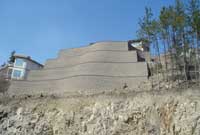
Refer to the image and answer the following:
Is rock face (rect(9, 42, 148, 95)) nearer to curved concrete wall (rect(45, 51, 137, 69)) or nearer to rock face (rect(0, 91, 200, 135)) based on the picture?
curved concrete wall (rect(45, 51, 137, 69))

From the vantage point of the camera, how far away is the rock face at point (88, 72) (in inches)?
618

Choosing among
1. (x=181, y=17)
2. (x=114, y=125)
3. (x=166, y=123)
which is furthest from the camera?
(x=181, y=17)

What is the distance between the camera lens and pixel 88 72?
16.6 metres

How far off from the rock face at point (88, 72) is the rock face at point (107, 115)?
2463 mm

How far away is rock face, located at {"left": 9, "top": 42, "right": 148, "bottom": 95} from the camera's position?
1570 cm

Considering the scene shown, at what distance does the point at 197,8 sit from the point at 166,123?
7.12 m

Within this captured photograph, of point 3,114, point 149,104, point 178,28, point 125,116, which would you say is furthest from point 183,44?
point 3,114

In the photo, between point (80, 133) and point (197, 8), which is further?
point (197, 8)

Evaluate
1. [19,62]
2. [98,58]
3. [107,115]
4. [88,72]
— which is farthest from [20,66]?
[107,115]

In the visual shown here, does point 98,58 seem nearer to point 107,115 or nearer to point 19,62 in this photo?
point 107,115

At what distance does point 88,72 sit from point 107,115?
5308mm

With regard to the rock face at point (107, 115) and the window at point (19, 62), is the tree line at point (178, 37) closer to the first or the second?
the rock face at point (107, 115)

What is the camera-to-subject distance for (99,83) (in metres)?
15.7

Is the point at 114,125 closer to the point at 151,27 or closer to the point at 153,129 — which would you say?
the point at 153,129
